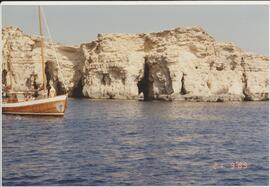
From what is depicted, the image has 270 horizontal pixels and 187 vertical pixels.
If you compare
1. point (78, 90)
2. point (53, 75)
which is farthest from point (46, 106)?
point (78, 90)

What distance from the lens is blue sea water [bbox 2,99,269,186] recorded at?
15289 millimetres

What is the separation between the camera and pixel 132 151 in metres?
19.1

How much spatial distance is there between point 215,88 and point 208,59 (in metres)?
3.14

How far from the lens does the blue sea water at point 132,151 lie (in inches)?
602

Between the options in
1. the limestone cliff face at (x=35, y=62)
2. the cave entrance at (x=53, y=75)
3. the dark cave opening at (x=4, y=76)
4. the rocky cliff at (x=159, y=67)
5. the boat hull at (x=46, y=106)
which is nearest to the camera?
the boat hull at (x=46, y=106)

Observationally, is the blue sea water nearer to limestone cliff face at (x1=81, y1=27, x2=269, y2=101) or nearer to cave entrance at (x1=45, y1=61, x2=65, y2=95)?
limestone cliff face at (x1=81, y1=27, x2=269, y2=101)

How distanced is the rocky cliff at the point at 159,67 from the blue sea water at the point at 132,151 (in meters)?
21.9

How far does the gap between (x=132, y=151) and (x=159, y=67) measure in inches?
1321

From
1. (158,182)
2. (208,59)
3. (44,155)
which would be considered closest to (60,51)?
(208,59)

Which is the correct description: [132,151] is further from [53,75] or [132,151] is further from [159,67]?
[53,75]

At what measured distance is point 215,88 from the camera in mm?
53438

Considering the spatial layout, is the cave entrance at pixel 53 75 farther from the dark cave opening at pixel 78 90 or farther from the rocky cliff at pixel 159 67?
the dark cave opening at pixel 78 90
